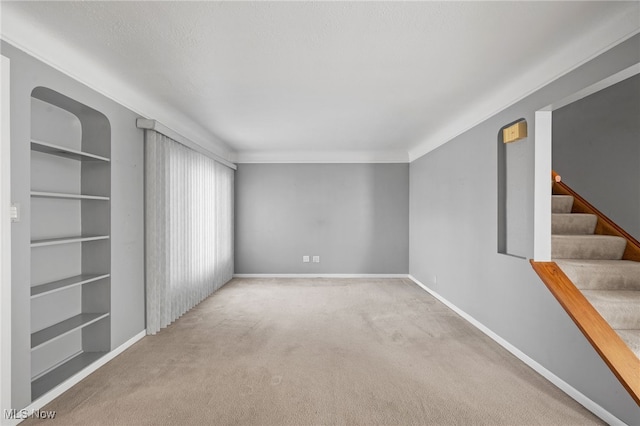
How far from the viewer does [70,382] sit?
2.37 m

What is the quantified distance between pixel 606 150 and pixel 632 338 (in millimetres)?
2291

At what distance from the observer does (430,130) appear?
462 cm

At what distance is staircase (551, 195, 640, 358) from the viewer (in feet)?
7.57

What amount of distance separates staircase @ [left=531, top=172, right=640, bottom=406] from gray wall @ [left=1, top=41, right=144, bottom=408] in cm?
364

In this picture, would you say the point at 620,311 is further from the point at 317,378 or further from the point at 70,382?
the point at 70,382

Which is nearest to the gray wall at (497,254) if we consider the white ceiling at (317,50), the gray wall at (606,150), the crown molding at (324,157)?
the white ceiling at (317,50)

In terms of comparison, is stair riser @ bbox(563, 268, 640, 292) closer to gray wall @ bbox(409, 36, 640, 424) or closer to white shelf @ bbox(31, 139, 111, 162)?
gray wall @ bbox(409, 36, 640, 424)

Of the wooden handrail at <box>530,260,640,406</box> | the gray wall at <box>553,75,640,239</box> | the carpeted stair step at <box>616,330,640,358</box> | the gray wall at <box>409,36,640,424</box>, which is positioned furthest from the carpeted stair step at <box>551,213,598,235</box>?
the carpeted stair step at <box>616,330,640,358</box>

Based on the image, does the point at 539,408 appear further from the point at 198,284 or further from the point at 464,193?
the point at 198,284

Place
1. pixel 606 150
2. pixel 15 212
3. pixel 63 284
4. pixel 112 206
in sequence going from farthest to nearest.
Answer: pixel 606 150
pixel 112 206
pixel 63 284
pixel 15 212

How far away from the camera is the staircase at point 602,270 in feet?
7.57

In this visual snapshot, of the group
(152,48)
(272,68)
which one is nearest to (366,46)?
(272,68)

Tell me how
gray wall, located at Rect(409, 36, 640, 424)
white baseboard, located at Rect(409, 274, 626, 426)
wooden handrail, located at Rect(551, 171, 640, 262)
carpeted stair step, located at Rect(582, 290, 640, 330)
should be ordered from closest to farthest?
white baseboard, located at Rect(409, 274, 626, 426) → gray wall, located at Rect(409, 36, 640, 424) → carpeted stair step, located at Rect(582, 290, 640, 330) → wooden handrail, located at Rect(551, 171, 640, 262)

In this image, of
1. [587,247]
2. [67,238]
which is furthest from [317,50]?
[587,247]
